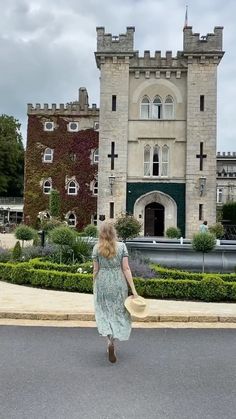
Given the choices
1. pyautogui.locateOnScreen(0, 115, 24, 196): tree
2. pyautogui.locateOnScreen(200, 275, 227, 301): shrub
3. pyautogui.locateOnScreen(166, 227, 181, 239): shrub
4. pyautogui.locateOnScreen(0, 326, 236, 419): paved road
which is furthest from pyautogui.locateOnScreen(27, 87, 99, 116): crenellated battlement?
pyautogui.locateOnScreen(0, 326, 236, 419): paved road

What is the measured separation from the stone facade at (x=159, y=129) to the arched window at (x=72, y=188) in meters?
7.32

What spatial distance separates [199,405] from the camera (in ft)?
14.8

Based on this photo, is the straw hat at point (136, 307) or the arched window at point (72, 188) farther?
Answer: the arched window at point (72, 188)

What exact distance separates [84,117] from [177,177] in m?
12.1

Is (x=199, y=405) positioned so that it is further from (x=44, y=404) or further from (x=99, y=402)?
(x=44, y=404)

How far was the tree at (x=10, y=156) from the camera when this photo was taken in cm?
6050

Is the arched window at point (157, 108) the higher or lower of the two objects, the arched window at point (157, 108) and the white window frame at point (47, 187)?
the higher

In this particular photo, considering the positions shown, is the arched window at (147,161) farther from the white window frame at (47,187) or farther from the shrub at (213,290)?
the shrub at (213,290)

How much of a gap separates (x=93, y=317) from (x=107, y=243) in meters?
2.85

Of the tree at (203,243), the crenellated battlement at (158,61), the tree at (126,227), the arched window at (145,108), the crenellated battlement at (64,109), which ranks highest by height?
the crenellated battlement at (158,61)

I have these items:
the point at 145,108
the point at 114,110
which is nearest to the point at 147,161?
the point at 145,108

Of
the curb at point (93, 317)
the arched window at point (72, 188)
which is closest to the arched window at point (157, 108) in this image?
the arched window at point (72, 188)

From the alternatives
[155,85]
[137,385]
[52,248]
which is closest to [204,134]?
[155,85]

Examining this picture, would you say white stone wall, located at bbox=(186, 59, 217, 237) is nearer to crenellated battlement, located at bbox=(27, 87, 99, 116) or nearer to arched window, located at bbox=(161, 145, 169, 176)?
arched window, located at bbox=(161, 145, 169, 176)
